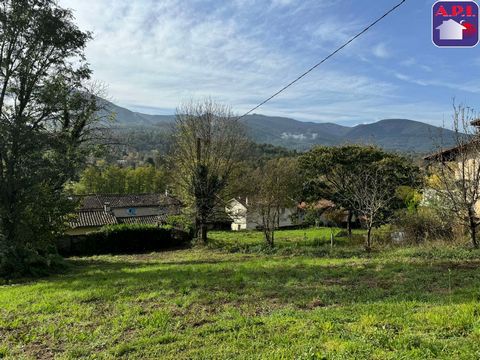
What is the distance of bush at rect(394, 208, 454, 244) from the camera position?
16100 millimetres

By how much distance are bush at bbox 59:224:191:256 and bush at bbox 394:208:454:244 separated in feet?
49.0

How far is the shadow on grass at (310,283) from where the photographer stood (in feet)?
21.5

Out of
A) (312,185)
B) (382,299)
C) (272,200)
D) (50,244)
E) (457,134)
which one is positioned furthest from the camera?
(312,185)

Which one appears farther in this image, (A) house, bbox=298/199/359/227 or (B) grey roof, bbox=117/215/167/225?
(A) house, bbox=298/199/359/227

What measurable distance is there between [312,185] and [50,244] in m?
34.6

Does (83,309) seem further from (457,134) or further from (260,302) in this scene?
(457,134)

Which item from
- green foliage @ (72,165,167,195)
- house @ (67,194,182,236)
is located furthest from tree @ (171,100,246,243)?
green foliage @ (72,165,167,195)

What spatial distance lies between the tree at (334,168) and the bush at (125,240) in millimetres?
19263

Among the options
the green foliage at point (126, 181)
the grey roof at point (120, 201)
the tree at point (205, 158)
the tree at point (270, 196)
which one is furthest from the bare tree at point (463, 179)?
the green foliage at point (126, 181)

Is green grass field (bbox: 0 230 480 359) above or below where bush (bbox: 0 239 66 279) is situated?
above

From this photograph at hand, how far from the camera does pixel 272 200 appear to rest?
19984 mm

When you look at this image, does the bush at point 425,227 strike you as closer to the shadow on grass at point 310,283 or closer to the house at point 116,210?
the shadow on grass at point 310,283

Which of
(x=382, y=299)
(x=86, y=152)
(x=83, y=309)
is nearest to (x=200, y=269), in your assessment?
(x=83, y=309)

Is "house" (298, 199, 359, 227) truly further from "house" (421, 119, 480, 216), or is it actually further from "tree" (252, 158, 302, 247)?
"house" (421, 119, 480, 216)
